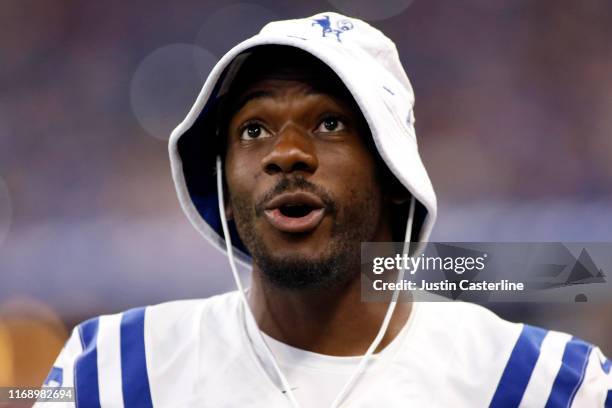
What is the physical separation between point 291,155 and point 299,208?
8 centimetres

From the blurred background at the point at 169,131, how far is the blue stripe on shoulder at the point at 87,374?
1.76m

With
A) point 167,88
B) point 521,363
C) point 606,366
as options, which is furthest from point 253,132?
point 167,88

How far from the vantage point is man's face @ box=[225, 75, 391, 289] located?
1263mm

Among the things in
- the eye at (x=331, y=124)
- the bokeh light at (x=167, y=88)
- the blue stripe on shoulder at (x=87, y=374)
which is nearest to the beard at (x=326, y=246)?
the eye at (x=331, y=124)

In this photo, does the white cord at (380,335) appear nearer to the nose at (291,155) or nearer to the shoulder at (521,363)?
the shoulder at (521,363)

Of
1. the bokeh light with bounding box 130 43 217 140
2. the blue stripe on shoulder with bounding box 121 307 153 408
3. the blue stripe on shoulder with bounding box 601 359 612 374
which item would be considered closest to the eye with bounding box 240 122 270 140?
the blue stripe on shoulder with bounding box 121 307 153 408

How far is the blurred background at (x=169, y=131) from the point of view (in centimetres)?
333

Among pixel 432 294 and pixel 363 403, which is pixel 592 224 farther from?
pixel 363 403

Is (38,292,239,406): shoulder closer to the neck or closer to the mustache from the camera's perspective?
the neck

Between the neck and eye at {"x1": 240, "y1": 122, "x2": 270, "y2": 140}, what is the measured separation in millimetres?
230

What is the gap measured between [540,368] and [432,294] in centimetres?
25

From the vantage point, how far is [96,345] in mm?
1422

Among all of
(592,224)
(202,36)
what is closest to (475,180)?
(592,224)

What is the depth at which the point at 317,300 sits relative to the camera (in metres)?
1.36
